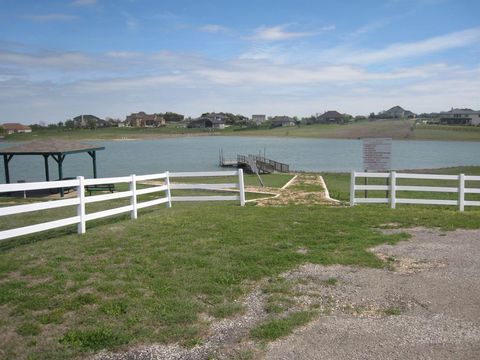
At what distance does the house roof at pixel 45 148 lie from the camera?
27.9 meters

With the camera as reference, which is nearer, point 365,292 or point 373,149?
point 365,292

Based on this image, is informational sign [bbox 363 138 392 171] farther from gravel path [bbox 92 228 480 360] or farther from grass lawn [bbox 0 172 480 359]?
gravel path [bbox 92 228 480 360]

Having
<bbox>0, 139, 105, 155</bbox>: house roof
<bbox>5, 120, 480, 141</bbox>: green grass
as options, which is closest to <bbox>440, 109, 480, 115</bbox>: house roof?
<bbox>5, 120, 480, 141</bbox>: green grass

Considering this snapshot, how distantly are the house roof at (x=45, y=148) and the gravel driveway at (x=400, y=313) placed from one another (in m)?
24.3

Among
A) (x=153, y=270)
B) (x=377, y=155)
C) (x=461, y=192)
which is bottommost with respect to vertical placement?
(x=461, y=192)

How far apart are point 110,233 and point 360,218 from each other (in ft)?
19.7

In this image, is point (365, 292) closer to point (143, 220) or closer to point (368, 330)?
point (368, 330)

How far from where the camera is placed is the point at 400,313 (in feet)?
18.4

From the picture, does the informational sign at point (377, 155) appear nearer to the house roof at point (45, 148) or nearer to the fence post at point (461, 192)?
the fence post at point (461, 192)

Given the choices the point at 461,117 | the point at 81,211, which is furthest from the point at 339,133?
the point at 81,211

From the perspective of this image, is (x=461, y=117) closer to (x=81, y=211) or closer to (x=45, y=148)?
(x=45, y=148)

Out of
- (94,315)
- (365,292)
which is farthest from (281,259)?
(94,315)

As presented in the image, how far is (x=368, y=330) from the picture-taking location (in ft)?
16.8

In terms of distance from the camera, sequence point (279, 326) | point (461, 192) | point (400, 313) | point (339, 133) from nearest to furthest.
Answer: point (279, 326) → point (400, 313) → point (461, 192) → point (339, 133)
